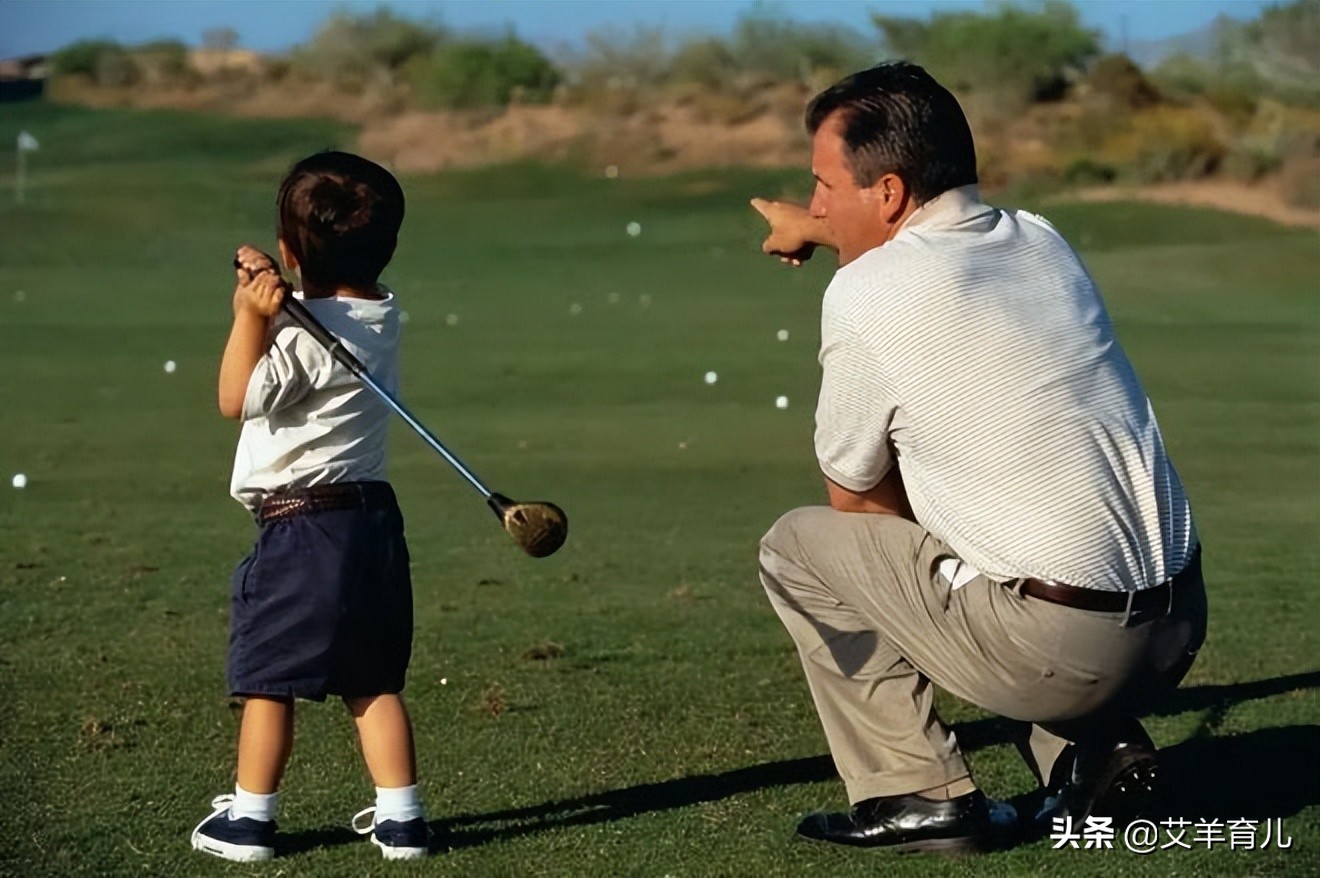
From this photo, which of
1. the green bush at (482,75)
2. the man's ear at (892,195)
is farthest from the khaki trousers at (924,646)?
the green bush at (482,75)

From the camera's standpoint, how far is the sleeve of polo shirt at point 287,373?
415 cm

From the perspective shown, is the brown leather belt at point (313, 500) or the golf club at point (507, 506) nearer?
the golf club at point (507, 506)

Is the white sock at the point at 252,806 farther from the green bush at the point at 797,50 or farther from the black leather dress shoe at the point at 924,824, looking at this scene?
the green bush at the point at 797,50

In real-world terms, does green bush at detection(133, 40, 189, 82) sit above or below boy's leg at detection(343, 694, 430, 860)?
above

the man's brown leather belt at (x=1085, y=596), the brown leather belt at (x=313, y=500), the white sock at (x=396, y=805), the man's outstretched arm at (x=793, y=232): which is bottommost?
the white sock at (x=396, y=805)

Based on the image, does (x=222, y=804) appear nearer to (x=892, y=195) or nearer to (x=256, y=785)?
(x=256, y=785)

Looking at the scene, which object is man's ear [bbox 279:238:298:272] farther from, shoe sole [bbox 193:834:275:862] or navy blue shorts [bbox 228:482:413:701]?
shoe sole [bbox 193:834:275:862]

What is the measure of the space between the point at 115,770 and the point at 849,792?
1.65 m

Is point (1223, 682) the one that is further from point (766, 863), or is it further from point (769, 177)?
point (769, 177)

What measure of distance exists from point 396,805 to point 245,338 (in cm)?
93

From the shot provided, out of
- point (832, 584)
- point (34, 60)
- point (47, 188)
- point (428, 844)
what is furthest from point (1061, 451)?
point (34, 60)

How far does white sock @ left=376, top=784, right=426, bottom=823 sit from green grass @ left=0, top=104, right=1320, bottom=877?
10 centimetres

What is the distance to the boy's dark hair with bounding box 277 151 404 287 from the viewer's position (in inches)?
168

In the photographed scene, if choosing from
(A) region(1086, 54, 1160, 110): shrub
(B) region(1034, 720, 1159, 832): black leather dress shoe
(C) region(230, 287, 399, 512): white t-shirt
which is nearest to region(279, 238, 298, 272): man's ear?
(C) region(230, 287, 399, 512): white t-shirt
